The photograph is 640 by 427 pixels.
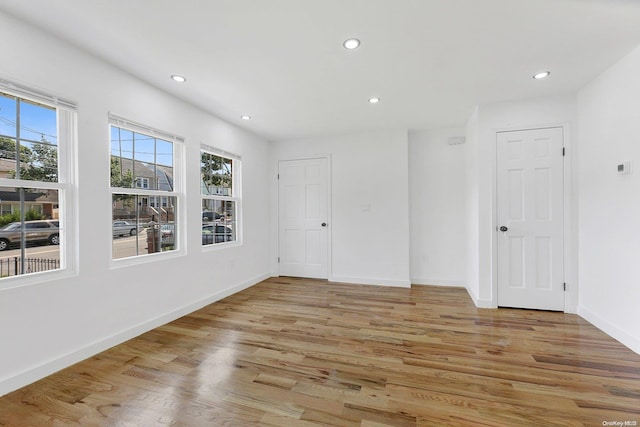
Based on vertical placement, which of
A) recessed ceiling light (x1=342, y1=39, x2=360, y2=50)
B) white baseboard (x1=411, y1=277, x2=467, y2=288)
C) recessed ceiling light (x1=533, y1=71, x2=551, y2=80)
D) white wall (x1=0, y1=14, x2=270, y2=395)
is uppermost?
recessed ceiling light (x1=342, y1=39, x2=360, y2=50)

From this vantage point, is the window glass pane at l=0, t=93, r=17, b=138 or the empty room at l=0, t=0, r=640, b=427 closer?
the empty room at l=0, t=0, r=640, b=427

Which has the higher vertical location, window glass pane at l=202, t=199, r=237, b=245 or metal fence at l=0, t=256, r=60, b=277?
window glass pane at l=202, t=199, r=237, b=245

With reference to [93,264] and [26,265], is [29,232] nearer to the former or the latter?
[26,265]

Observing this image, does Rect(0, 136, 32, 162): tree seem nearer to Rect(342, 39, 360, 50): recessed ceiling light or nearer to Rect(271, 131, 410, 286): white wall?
Rect(342, 39, 360, 50): recessed ceiling light

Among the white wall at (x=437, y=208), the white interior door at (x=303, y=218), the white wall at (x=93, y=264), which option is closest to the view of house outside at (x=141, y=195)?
the white wall at (x=93, y=264)

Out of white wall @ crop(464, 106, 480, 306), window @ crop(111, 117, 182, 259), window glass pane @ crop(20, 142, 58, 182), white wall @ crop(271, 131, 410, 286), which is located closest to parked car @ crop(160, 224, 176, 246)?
window @ crop(111, 117, 182, 259)

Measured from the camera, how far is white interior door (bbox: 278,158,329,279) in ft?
15.6

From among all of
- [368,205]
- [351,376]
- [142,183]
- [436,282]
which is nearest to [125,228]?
[142,183]

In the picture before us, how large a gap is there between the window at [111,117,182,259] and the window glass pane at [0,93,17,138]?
627 mm

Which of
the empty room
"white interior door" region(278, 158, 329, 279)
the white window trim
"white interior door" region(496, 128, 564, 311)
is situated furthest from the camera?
"white interior door" region(278, 158, 329, 279)

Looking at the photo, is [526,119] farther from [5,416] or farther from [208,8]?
[5,416]

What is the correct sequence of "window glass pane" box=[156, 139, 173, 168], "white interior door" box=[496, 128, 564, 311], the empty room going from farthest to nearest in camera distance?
"white interior door" box=[496, 128, 564, 311]
"window glass pane" box=[156, 139, 173, 168]
the empty room

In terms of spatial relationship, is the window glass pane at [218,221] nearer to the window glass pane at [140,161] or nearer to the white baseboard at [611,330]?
the window glass pane at [140,161]

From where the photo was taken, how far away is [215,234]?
376 centimetres
